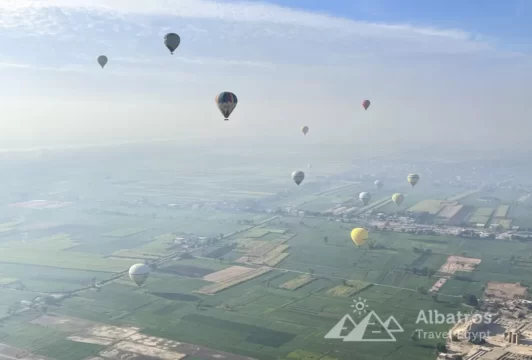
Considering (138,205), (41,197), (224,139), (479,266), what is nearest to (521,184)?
(479,266)

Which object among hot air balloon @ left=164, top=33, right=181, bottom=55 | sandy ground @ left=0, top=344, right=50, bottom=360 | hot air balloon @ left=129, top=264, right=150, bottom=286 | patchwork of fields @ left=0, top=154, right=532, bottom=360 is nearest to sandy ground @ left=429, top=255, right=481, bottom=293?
patchwork of fields @ left=0, top=154, right=532, bottom=360

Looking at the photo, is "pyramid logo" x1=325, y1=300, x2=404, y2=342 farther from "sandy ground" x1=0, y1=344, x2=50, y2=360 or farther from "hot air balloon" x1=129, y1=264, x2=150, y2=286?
"sandy ground" x1=0, y1=344, x2=50, y2=360

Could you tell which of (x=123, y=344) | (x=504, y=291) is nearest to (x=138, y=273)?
(x=123, y=344)

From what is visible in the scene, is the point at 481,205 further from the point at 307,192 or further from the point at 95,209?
the point at 95,209

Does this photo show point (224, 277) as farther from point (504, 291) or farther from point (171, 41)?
point (504, 291)

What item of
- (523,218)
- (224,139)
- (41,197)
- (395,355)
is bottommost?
(395,355)
